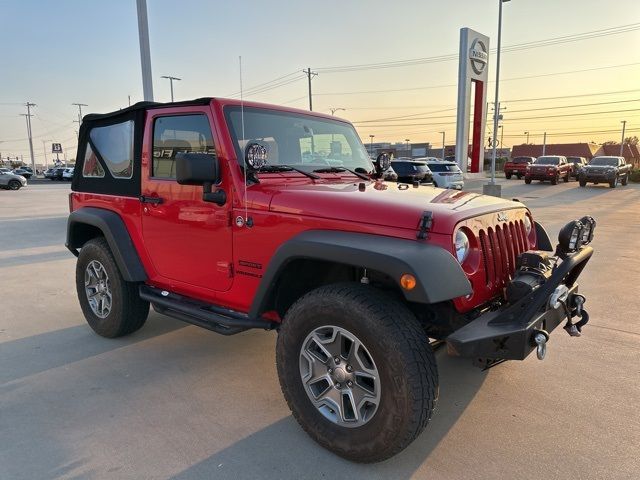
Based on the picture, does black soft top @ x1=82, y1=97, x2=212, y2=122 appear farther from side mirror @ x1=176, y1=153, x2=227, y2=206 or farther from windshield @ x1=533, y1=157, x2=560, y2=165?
windshield @ x1=533, y1=157, x2=560, y2=165

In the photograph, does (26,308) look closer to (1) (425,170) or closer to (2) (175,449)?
(2) (175,449)

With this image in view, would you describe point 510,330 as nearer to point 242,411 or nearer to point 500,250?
point 500,250

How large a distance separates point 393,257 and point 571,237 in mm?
1383

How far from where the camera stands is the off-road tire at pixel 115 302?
3969mm

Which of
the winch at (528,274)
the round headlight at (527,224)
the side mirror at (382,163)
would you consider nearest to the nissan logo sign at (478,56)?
the side mirror at (382,163)

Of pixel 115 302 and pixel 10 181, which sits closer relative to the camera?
pixel 115 302

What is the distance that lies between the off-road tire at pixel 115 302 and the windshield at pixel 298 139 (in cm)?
176

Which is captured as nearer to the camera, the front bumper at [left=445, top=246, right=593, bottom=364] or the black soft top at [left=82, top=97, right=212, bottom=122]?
the front bumper at [left=445, top=246, right=593, bottom=364]

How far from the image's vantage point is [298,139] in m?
3.52

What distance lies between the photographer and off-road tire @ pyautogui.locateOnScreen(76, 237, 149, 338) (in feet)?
13.0

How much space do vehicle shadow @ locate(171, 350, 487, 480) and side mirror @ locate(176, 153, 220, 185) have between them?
5.19 ft

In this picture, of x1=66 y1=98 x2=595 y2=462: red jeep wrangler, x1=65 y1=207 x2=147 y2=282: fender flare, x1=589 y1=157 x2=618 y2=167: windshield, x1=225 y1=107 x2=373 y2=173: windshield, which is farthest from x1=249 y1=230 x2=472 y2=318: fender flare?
x1=589 y1=157 x2=618 y2=167: windshield

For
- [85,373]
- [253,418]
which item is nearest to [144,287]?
[85,373]

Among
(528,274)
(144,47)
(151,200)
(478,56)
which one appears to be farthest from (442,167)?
(528,274)
